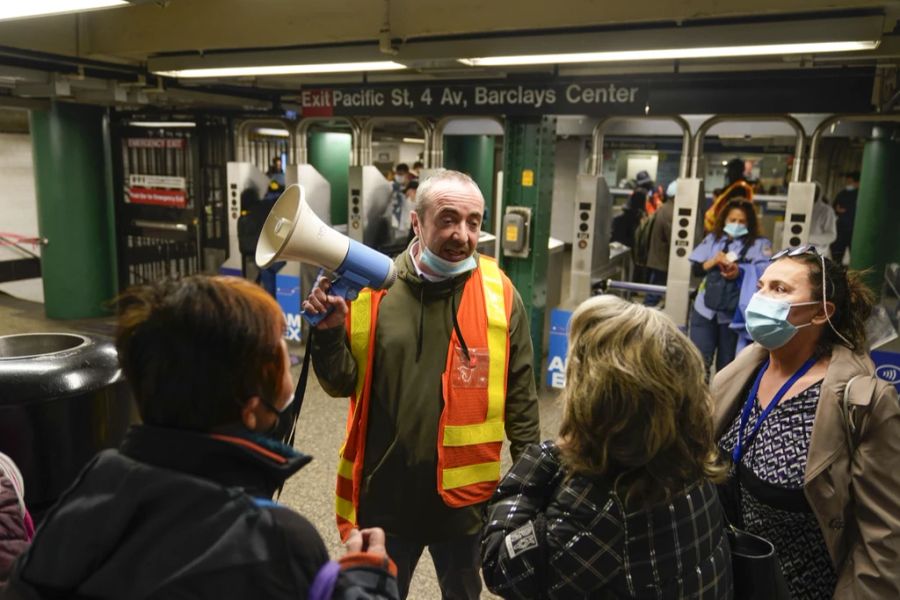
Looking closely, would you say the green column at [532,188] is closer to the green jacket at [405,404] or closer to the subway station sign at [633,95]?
Answer: the subway station sign at [633,95]

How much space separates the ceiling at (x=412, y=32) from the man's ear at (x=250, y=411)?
6.98 ft

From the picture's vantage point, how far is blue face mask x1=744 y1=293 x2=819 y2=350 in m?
1.84

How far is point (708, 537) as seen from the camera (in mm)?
1248

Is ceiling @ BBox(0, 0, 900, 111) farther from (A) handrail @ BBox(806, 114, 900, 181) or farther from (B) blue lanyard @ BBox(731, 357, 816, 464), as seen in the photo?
(B) blue lanyard @ BBox(731, 357, 816, 464)

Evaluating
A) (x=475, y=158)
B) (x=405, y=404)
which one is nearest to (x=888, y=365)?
(x=405, y=404)

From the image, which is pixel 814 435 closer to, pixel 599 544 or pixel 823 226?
pixel 599 544

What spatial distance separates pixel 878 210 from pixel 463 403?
7.85m

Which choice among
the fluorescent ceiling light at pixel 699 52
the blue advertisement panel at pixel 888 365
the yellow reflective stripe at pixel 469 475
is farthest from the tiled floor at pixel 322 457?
the blue advertisement panel at pixel 888 365

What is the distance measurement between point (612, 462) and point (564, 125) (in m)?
8.43

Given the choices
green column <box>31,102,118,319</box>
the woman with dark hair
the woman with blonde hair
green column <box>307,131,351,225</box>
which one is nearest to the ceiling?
the woman with dark hair

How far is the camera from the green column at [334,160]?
8.63 m

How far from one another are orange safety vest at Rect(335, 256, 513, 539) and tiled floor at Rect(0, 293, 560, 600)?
0.31m

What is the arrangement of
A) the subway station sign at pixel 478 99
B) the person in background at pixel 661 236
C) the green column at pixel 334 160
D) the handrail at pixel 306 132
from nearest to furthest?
the subway station sign at pixel 478 99 < the handrail at pixel 306 132 < the person in background at pixel 661 236 < the green column at pixel 334 160

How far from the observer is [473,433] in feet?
6.52
